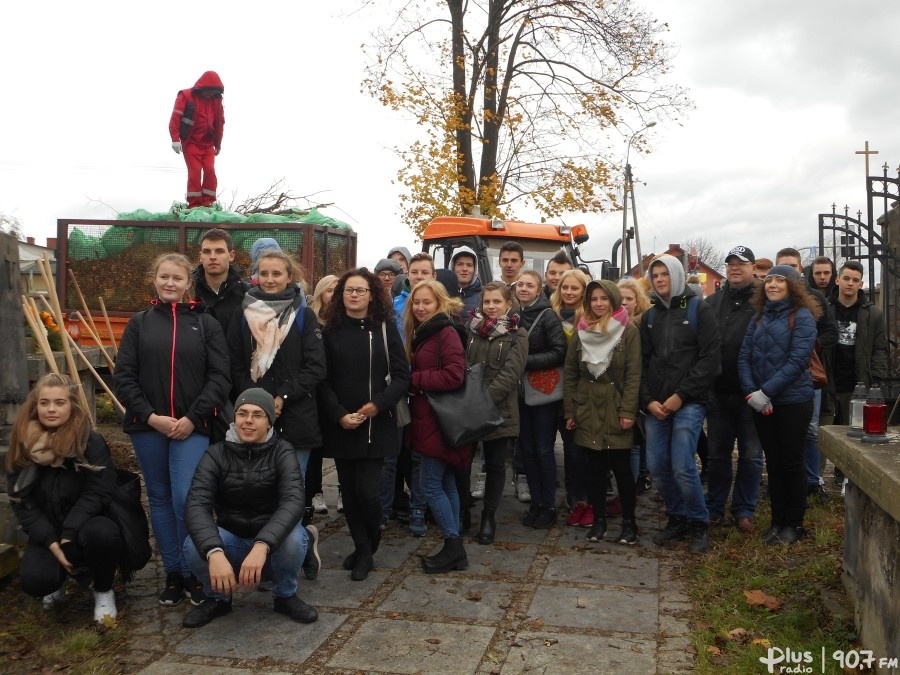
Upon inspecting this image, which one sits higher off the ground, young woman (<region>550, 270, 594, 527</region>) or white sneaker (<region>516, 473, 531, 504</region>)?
young woman (<region>550, 270, 594, 527</region>)

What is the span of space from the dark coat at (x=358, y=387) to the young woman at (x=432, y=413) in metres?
0.24

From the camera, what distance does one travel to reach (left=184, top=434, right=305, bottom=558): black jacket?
4312mm

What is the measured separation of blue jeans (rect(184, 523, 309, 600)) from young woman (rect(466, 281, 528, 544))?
1721 millimetres

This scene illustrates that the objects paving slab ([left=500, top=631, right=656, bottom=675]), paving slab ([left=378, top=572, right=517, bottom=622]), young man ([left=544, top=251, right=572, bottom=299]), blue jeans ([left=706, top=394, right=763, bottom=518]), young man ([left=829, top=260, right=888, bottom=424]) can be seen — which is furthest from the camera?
young man ([left=544, top=251, right=572, bottom=299])

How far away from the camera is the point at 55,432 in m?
4.48

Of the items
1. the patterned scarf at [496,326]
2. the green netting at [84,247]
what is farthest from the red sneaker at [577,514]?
the green netting at [84,247]

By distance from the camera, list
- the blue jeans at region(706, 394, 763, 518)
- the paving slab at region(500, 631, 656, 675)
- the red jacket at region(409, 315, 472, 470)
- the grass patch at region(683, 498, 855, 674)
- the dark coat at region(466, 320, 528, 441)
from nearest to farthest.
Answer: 1. the paving slab at region(500, 631, 656, 675)
2. the grass patch at region(683, 498, 855, 674)
3. the red jacket at region(409, 315, 472, 470)
4. the dark coat at region(466, 320, 528, 441)
5. the blue jeans at region(706, 394, 763, 518)

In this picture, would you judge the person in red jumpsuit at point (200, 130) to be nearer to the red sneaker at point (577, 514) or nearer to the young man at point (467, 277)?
the young man at point (467, 277)

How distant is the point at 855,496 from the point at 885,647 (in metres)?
1.00

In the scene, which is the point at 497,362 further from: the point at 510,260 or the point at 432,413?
the point at 510,260

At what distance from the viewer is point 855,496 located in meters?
4.38

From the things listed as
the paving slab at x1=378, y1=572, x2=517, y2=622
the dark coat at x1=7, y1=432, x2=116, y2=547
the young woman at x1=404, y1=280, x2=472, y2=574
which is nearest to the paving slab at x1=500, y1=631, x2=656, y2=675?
the paving slab at x1=378, y1=572, x2=517, y2=622

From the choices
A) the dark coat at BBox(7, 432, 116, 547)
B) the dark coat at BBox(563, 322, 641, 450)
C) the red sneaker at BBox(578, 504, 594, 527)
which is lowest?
the red sneaker at BBox(578, 504, 594, 527)

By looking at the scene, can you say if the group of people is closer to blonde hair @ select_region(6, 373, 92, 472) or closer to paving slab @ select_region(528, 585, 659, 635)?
blonde hair @ select_region(6, 373, 92, 472)
